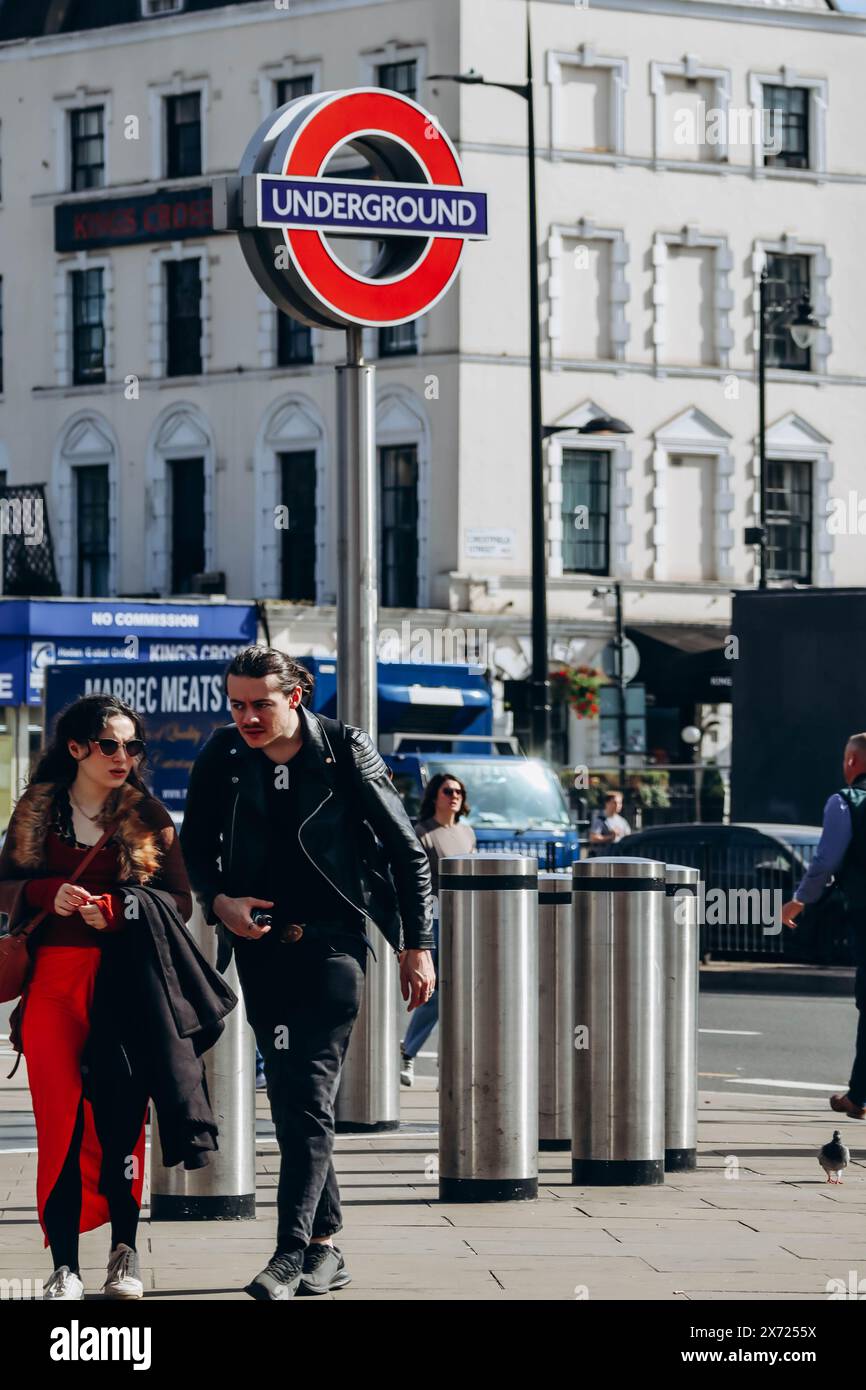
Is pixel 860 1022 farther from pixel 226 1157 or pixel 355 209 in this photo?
pixel 355 209

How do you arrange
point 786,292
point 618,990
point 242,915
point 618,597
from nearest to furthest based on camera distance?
point 242,915 < point 618,990 < point 618,597 < point 786,292

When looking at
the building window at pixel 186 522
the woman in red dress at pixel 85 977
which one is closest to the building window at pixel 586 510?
the building window at pixel 186 522

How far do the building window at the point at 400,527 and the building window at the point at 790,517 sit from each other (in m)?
6.53

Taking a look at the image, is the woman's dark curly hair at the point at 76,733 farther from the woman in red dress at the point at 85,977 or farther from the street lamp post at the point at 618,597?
the street lamp post at the point at 618,597

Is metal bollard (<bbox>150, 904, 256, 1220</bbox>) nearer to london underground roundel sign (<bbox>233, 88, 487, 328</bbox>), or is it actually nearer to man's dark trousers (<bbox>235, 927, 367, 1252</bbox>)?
man's dark trousers (<bbox>235, 927, 367, 1252</bbox>)

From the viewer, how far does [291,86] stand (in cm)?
4391

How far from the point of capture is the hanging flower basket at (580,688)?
40656mm

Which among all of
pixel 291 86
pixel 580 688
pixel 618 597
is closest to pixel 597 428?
pixel 580 688

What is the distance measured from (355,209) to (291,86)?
34.9m

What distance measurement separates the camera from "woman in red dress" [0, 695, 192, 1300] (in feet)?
22.1

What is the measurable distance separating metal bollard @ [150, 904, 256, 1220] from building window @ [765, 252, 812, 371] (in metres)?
36.9

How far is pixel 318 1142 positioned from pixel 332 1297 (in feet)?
1.39

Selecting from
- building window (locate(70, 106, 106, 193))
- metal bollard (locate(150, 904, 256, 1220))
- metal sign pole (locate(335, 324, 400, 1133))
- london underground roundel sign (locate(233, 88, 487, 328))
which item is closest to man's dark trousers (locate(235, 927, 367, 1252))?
metal bollard (locate(150, 904, 256, 1220))

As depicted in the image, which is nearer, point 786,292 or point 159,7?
point 786,292
